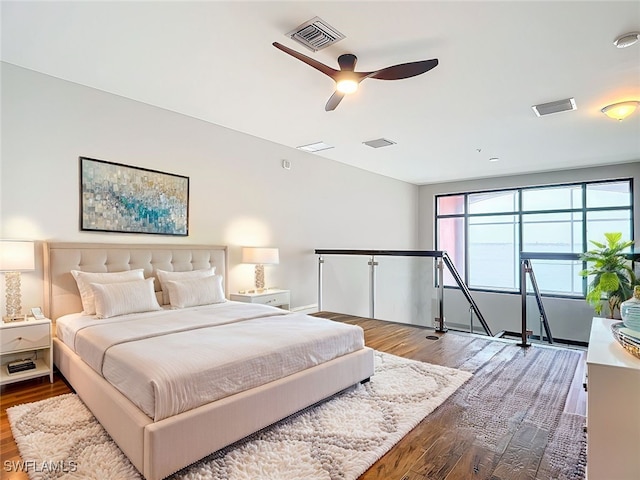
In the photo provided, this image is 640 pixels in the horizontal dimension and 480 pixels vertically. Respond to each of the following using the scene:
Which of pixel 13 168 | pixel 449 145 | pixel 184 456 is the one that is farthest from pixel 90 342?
pixel 449 145

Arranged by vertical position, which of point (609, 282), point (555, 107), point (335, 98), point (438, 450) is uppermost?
point (555, 107)

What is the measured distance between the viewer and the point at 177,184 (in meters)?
4.25

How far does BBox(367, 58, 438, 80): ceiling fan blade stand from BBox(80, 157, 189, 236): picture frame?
267cm

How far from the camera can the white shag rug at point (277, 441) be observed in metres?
1.90

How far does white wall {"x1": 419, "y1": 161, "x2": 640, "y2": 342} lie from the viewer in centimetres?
639

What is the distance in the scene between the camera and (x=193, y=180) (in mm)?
4422

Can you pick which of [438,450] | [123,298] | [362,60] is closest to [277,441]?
[438,450]

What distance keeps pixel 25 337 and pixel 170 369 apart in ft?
6.03

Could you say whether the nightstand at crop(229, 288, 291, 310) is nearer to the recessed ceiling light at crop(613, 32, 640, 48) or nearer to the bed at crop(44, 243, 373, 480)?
the bed at crop(44, 243, 373, 480)

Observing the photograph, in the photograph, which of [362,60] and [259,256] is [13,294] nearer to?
[259,256]

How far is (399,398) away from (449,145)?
3.95 metres

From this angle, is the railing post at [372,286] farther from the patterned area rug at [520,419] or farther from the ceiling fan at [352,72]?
the ceiling fan at [352,72]

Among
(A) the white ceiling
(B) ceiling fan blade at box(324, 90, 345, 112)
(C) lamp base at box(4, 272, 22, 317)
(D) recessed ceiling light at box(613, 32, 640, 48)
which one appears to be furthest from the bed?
(D) recessed ceiling light at box(613, 32, 640, 48)

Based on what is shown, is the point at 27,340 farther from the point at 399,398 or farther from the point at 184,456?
the point at 399,398
